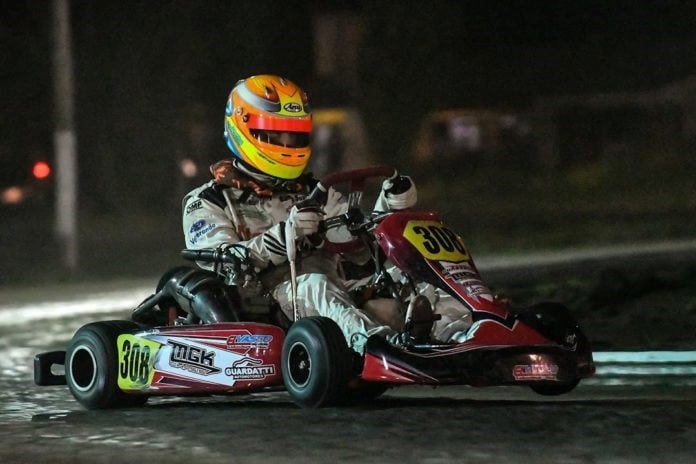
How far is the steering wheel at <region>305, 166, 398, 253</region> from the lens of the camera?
9.07m

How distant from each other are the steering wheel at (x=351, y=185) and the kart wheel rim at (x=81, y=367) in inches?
64.0

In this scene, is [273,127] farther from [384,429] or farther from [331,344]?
[384,429]

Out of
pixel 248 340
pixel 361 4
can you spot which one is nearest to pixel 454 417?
pixel 248 340

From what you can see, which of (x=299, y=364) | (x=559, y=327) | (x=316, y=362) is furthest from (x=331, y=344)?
(x=559, y=327)

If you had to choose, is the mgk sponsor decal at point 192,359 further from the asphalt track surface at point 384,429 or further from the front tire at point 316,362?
the front tire at point 316,362

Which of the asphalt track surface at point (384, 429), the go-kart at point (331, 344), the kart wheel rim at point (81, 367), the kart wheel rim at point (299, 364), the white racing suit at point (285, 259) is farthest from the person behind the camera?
the kart wheel rim at point (81, 367)

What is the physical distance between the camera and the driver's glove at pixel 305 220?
8.87 metres

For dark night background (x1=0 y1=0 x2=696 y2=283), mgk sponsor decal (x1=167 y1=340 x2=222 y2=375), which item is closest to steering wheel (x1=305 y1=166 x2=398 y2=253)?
mgk sponsor decal (x1=167 y1=340 x2=222 y2=375)

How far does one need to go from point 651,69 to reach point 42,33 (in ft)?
54.4

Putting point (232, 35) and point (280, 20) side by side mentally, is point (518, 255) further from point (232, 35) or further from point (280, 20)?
point (280, 20)

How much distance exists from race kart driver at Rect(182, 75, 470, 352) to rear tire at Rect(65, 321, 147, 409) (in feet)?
2.48

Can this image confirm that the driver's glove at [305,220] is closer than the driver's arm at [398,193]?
Yes

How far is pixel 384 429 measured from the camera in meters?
7.78

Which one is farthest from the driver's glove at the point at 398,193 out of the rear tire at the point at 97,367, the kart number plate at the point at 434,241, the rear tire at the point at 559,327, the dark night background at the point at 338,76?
the dark night background at the point at 338,76
